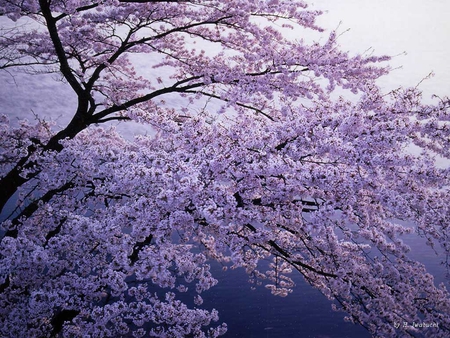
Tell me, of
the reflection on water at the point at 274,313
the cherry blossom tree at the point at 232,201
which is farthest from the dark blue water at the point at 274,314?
the cherry blossom tree at the point at 232,201

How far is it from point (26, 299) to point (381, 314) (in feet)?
20.4

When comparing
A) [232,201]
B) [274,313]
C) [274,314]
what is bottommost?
[274,314]

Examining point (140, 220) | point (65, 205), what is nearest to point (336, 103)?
point (140, 220)

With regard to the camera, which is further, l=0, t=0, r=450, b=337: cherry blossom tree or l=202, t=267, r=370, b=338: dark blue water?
l=202, t=267, r=370, b=338: dark blue water

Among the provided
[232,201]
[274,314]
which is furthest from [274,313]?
[232,201]

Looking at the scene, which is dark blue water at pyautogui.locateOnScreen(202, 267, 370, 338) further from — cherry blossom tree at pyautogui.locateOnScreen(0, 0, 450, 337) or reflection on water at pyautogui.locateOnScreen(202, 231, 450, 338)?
cherry blossom tree at pyautogui.locateOnScreen(0, 0, 450, 337)

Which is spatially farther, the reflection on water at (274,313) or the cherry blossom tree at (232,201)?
the reflection on water at (274,313)

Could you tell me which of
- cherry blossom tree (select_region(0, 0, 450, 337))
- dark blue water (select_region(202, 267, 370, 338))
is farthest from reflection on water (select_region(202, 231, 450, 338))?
cherry blossom tree (select_region(0, 0, 450, 337))

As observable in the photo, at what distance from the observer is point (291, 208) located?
4918 mm

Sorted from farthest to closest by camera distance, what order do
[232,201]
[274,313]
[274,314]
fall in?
[274,313] < [274,314] < [232,201]

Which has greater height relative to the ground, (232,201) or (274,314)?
(232,201)

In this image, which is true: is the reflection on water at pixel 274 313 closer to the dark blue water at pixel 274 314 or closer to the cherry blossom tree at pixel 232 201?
the dark blue water at pixel 274 314

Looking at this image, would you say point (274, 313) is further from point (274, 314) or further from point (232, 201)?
point (232, 201)

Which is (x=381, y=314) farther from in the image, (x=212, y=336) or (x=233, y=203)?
(x=233, y=203)
